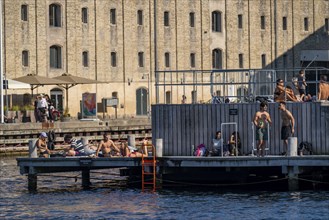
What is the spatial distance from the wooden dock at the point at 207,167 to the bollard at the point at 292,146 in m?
0.23

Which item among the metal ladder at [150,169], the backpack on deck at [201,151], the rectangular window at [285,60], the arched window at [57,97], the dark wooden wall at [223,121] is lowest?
the metal ladder at [150,169]

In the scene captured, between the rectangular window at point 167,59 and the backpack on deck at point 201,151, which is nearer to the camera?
the backpack on deck at point 201,151

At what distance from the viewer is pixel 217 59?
10762 cm

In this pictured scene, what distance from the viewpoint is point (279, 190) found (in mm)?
49750

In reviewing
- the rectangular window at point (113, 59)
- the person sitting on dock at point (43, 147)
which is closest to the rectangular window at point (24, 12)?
the rectangular window at point (113, 59)

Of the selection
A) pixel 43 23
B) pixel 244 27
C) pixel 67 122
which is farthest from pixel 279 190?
pixel 244 27

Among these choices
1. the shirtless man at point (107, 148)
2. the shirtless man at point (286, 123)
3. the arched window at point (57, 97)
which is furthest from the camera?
the arched window at point (57, 97)

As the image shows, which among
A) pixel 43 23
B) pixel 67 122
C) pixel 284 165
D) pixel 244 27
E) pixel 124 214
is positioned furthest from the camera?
pixel 244 27

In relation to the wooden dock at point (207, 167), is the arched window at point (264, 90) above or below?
above

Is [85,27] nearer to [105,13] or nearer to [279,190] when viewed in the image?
[105,13]

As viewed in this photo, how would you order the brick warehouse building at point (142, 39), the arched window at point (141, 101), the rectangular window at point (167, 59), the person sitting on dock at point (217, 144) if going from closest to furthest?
the person sitting on dock at point (217, 144), the brick warehouse building at point (142, 39), the arched window at point (141, 101), the rectangular window at point (167, 59)

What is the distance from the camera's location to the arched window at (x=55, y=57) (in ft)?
305

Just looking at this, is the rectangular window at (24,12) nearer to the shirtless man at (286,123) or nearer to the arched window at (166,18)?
the arched window at (166,18)

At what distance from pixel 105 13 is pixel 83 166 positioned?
47.4 meters
